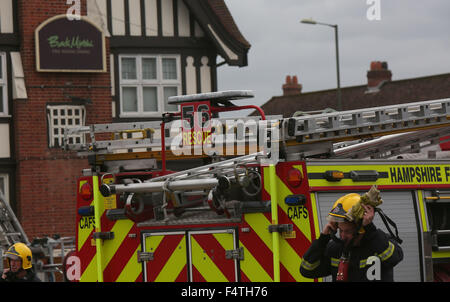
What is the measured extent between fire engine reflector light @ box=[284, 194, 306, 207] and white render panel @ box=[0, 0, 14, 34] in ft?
49.0

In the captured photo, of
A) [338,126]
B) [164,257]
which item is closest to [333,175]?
[338,126]

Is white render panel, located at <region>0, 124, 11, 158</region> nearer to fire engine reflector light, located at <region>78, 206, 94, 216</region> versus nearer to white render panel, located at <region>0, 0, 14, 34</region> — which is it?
white render panel, located at <region>0, 0, 14, 34</region>

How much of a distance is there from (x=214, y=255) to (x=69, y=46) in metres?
14.2

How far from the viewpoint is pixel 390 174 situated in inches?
307

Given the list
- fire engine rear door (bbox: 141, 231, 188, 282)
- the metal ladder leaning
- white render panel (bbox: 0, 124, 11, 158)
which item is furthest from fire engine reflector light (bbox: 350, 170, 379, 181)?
white render panel (bbox: 0, 124, 11, 158)

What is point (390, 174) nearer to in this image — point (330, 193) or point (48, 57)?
point (330, 193)

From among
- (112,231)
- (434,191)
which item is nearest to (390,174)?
(434,191)

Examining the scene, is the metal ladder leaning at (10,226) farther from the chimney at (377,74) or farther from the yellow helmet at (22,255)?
the chimney at (377,74)

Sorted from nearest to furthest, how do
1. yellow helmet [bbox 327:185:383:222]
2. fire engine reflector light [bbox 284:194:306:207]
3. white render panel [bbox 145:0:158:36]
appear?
yellow helmet [bbox 327:185:383:222], fire engine reflector light [bbox 284:194:306:207], white render panel [bbox 145:0:158:36]

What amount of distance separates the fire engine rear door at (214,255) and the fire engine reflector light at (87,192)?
126cm

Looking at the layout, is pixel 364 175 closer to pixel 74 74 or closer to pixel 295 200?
pixel 295 200

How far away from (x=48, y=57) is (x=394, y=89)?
30008 mm

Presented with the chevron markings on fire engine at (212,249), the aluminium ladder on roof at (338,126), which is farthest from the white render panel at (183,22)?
the chevron markings on fire engine at (212,249)

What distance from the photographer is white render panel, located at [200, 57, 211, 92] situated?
22469 mm
